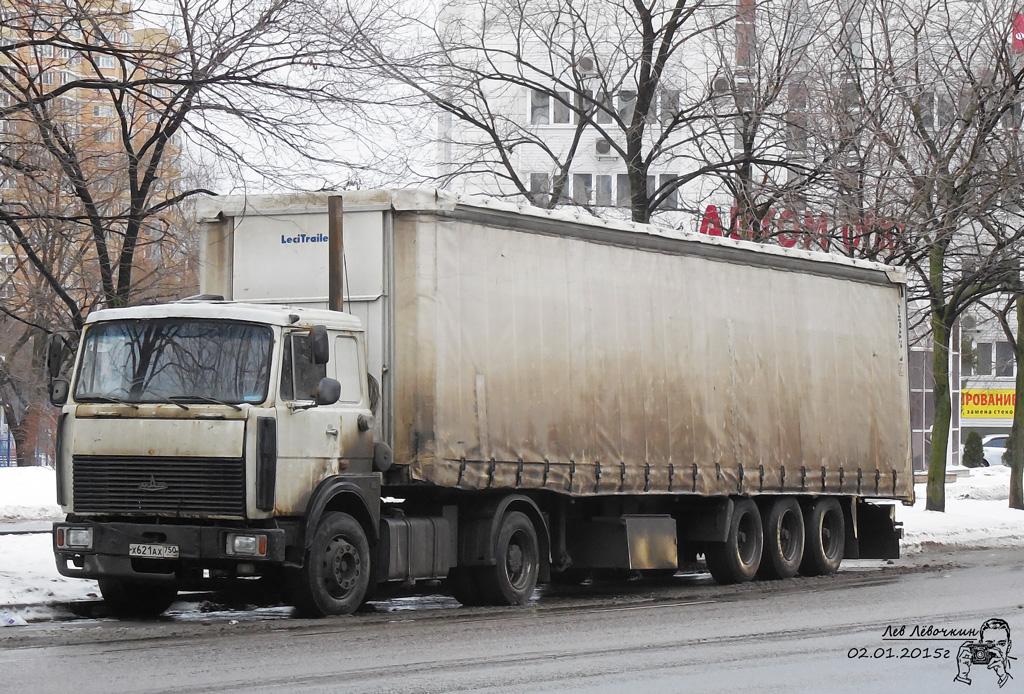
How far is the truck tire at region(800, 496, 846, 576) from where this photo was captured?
19.8 metres

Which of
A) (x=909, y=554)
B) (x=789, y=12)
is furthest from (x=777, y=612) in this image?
(x=789, y=12)

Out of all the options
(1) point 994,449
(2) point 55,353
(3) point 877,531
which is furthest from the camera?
(1) point 994,449

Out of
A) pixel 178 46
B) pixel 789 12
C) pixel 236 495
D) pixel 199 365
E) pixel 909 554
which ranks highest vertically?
pixel 789 12

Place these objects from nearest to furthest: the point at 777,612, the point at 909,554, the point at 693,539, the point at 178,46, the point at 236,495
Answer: the point at 236,495
the point at 777,612
the point at 178,46
the point at 693,539
the point at 909,554

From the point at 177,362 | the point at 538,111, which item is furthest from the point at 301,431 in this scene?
the point at 538,111

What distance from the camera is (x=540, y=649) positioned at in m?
10.6

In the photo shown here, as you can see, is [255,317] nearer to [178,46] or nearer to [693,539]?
[178,46]

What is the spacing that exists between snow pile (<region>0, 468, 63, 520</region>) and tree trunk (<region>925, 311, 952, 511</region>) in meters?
17.2

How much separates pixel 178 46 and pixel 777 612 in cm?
818

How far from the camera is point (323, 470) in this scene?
1294 cm

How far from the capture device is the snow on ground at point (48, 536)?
1391 centimetres

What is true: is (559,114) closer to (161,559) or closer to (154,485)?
(154,485)

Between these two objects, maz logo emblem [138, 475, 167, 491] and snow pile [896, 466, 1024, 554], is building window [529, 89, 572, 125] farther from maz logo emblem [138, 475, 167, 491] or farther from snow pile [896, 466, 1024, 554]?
maz logo emblem [138, 475, 167, 491]

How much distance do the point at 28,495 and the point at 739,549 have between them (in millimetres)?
19246
